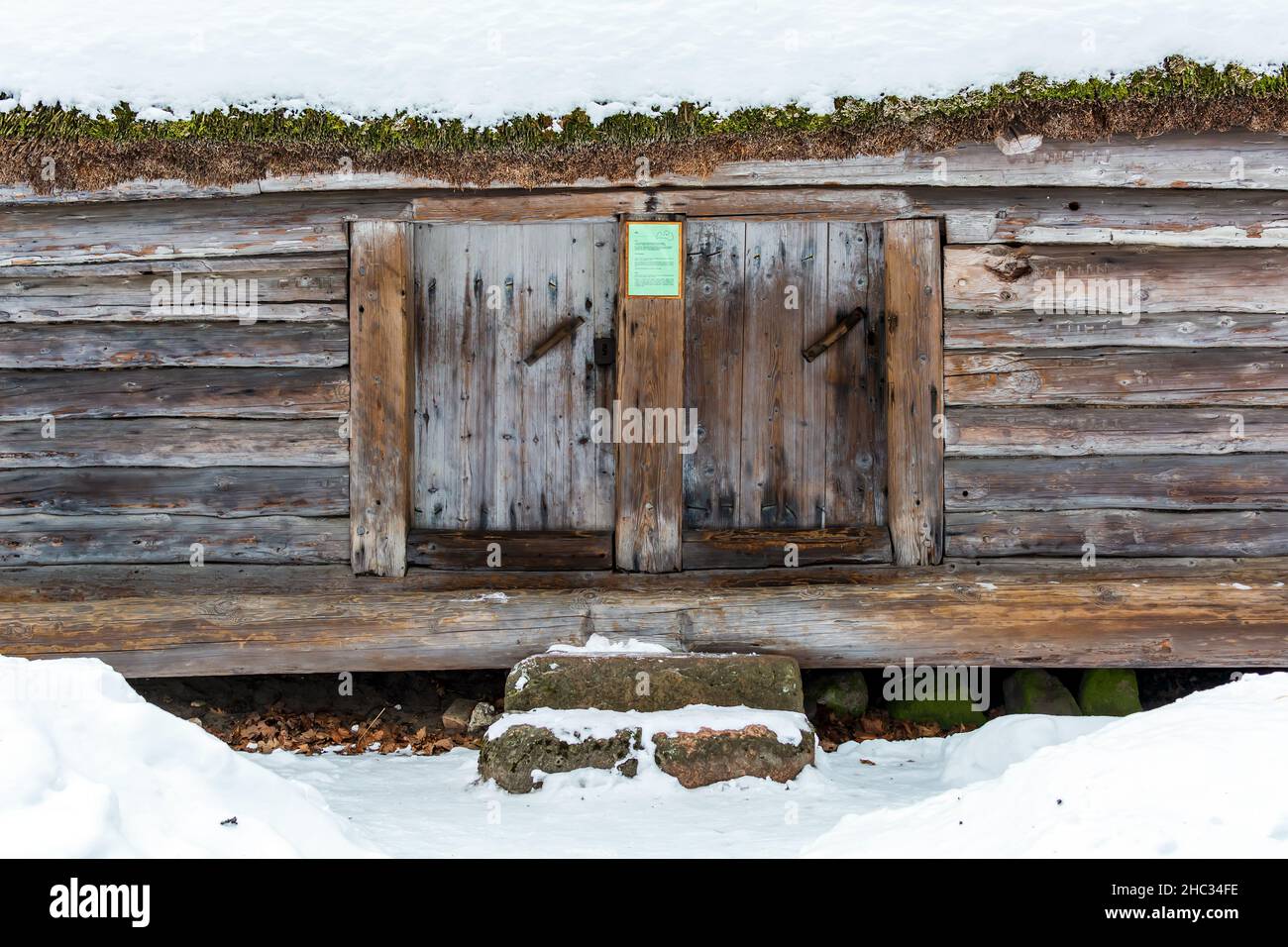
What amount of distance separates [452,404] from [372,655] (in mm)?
1286

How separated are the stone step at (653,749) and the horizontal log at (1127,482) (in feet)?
5.12

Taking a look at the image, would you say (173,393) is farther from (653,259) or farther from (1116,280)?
(1116,280)

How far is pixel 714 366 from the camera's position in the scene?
5379 millimetres

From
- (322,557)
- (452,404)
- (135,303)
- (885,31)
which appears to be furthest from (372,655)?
(885,31)

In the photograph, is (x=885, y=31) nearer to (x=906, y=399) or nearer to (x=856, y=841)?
(x=906, y=399)

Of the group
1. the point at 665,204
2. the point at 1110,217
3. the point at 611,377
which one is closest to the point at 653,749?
the point at 611,377

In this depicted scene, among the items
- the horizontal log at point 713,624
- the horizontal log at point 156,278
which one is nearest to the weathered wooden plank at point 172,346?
the horizontal log at point 156,278

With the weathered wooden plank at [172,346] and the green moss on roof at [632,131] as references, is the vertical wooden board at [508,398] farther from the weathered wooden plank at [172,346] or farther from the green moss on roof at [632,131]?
the weathered wooden plank at [172,346]

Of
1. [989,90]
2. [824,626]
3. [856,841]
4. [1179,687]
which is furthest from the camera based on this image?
[1179,687]

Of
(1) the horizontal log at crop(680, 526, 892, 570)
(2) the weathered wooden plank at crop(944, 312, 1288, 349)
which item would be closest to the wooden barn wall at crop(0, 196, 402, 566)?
(1) the horizontal log at crop(680, 526, 892, 570)

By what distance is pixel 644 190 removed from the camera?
4961 millimetres

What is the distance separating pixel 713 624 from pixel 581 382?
139 cm

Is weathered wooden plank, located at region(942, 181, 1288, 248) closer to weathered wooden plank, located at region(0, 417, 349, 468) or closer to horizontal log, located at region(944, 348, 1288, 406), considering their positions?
horizontal log, located at region(944, 348, 1288, 406)

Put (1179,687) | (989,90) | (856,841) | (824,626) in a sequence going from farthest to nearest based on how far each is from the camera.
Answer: (1179,687)
(824,626)
(989,90)
(856,841)
